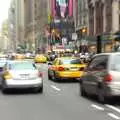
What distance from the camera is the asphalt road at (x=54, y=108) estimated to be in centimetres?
1249

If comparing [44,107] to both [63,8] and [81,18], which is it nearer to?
[81,18]

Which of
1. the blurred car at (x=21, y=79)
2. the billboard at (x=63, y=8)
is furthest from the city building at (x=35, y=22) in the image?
the blurred car at (x=21, y=79)

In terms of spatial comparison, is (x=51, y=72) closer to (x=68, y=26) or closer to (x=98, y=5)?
(x=98, y=5)

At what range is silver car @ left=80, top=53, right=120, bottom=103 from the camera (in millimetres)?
14789

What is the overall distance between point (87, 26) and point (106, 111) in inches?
3032

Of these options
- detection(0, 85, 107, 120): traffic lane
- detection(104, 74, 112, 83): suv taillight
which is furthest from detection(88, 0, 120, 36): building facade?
detection(104, 74, 112, 83): suv taillight

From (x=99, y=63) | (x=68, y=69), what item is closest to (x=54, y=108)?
(x=99, y=63)

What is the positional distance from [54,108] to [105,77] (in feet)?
5.89

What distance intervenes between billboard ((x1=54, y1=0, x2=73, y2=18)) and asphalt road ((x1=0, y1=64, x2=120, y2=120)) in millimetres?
103947

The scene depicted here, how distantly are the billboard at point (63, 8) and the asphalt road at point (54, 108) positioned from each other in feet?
341

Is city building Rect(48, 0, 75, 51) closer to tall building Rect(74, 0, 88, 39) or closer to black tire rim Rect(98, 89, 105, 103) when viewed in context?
tall building Rect(74, 0, 88, 39)

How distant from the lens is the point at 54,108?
47.5 ft

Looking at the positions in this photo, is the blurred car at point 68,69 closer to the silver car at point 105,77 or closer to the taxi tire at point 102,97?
the silver car at point 105,77

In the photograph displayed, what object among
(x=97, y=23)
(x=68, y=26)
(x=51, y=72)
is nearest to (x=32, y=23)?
(x=68, y=26)
